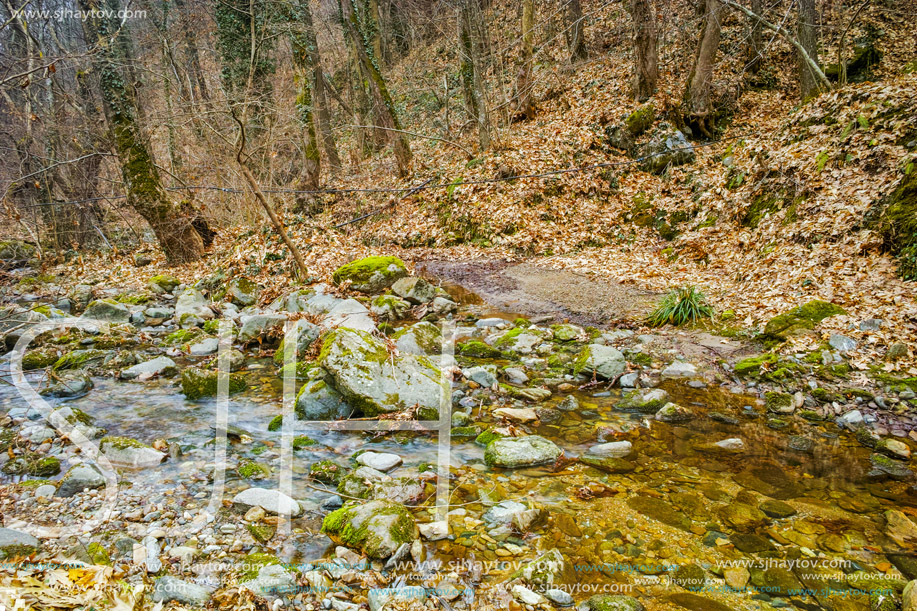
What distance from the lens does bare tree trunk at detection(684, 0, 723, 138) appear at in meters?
11.6

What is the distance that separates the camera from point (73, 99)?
11.8 meters

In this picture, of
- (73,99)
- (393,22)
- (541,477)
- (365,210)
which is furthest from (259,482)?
(393,22)

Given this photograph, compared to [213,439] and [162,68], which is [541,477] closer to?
[213,439]

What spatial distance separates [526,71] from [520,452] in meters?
12.8

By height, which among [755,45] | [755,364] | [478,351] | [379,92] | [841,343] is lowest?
[478,351]

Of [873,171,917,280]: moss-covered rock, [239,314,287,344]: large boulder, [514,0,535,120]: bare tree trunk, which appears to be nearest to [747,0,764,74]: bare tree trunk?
[514,0,535,120]: bare tree trunk

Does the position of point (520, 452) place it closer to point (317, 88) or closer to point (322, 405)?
point (322, 405)

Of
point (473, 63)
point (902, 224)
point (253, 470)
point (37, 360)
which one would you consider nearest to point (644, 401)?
point (253, 470)

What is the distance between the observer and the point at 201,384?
541 centimetres

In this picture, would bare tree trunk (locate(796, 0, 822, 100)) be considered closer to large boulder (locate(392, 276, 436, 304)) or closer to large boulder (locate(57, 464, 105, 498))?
large boulder (locate(392, 276, 436, 304))

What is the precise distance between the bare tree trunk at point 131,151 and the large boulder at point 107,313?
3586mm

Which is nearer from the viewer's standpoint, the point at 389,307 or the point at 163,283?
the point at 389,307

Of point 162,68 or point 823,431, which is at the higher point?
point 162,68

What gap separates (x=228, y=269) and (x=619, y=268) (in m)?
7.74
